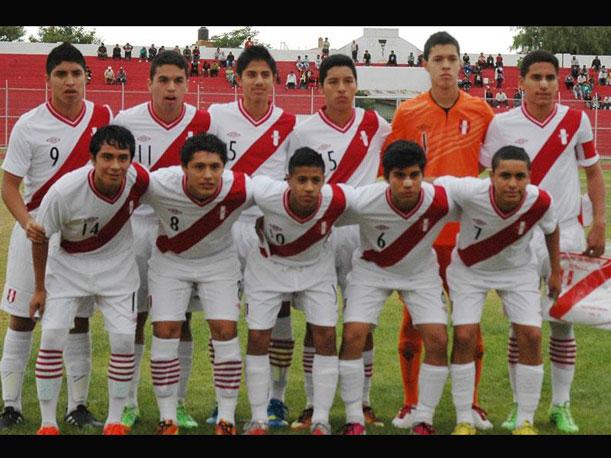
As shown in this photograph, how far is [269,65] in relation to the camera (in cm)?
595

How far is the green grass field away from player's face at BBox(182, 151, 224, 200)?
143cm

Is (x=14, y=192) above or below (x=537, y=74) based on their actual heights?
below

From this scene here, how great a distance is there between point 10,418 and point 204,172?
→ 1.89 metres

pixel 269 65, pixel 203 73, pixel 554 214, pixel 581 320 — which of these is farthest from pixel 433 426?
pixel 203 73

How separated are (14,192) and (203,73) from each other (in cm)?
4101

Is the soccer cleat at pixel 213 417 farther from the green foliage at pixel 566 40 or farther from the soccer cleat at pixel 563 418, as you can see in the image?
the green foliage at pixel 566 40

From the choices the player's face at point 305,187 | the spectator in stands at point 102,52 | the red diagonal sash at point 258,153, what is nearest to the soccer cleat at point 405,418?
the player's face at point 305,187

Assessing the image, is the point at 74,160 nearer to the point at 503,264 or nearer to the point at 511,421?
the point at 503,264

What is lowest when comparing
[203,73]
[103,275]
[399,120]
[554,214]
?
[103,275]

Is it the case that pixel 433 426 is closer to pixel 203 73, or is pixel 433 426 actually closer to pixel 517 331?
pixel 517 331

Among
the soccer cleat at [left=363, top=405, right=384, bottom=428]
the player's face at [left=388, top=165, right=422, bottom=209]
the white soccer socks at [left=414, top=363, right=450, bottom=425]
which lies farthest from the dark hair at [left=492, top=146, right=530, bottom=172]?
the soccer cleat at [left=363, top=405, right=384, bottom=428]

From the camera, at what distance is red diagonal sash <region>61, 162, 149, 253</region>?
17.6 ft

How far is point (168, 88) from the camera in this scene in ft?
19.0

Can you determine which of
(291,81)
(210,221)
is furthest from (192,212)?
(291,81)
